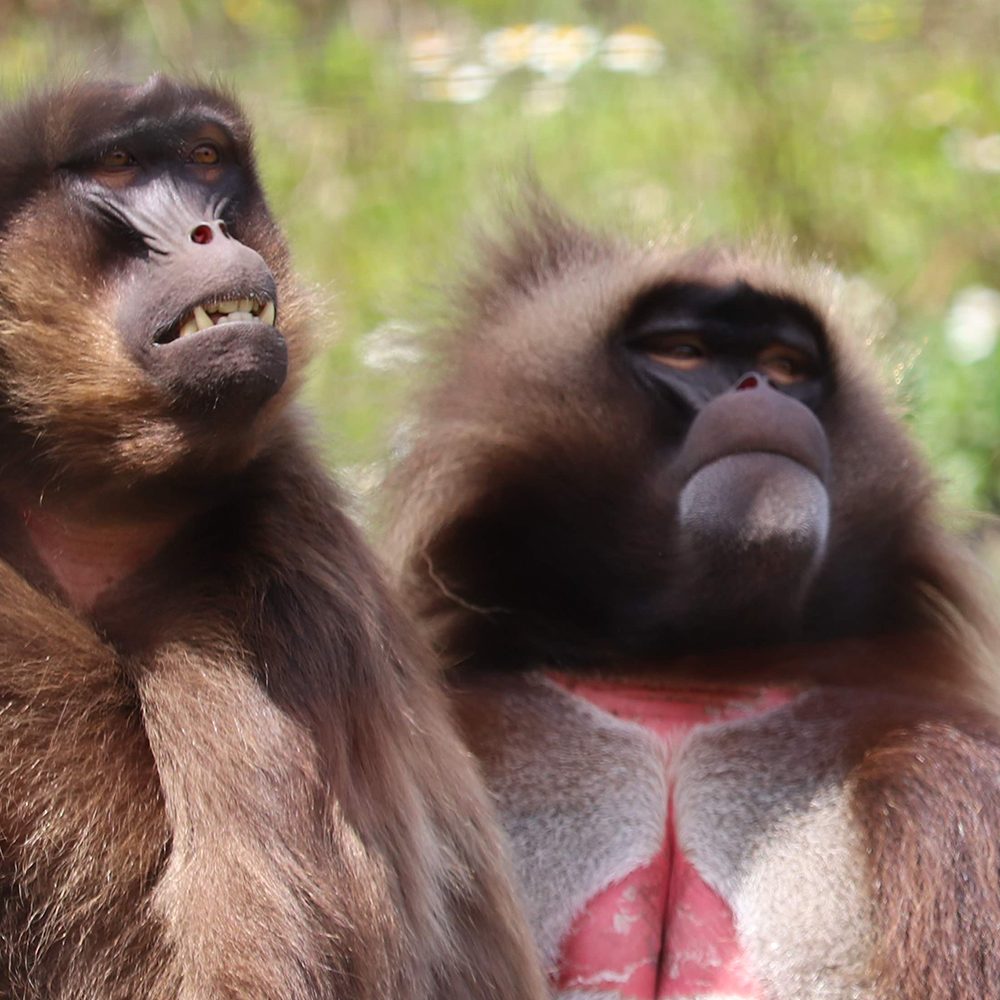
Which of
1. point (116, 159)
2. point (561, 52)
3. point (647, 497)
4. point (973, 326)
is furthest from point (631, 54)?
point (116, 159)

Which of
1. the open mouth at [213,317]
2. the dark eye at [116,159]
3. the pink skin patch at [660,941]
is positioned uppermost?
the dark eye at [116,159]

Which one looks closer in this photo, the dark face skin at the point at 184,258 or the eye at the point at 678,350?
the dark face skin at the point at 184,258

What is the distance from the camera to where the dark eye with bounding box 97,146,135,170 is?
2.88 m

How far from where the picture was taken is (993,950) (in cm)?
323

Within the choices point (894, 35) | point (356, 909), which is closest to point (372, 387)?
point (356, 909)

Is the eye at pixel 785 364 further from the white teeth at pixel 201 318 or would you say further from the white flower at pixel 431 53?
the white flower at pixel 431 53

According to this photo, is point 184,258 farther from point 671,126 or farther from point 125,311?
point 671,126

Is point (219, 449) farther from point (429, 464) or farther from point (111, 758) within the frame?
point (429, 464)

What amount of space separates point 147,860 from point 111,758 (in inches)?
6.1

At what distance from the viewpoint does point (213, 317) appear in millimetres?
2754

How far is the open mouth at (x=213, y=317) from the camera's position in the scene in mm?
2723

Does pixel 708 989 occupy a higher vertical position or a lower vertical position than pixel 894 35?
higher

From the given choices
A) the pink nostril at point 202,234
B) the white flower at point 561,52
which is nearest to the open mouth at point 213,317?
the pink nostril at point 202,234

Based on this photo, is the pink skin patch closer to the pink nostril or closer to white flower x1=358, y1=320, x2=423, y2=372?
white flower x1=358, y1=320, x2=423, y2=372
